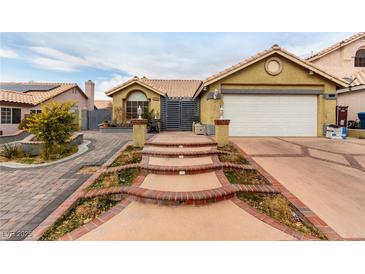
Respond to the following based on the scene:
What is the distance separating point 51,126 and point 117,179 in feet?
15.1

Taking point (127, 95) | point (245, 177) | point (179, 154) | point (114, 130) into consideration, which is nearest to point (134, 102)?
point (127, 95)

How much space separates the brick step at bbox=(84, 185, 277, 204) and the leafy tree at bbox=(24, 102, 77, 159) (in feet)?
14.9

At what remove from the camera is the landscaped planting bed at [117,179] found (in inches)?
185

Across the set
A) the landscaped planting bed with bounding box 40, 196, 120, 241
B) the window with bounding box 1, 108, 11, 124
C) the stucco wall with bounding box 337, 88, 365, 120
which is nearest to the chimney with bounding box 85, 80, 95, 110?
the window with bounding box 1, 108, 11, 124

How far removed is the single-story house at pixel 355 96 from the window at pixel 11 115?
24.0 metres

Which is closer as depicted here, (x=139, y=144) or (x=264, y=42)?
(x=139, y=144)

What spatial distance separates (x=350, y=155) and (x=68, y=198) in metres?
9.28

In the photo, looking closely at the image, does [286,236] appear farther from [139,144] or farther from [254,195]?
[139,144]

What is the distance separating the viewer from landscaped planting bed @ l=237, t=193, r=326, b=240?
10.1ft

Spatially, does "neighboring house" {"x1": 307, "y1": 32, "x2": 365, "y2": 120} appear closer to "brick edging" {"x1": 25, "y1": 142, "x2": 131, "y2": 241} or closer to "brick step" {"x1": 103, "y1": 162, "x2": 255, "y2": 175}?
"brick step" {"x1": 103, "y1": 162, "x2": 255, "y2": 175}

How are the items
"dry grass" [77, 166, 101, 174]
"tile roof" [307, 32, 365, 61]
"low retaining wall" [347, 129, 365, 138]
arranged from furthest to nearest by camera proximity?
"tile roof" [307, 32, 365, 61], "low retaining wall" [347, 129, 365, 138], "dry grass" [77, 166, 101, 174]

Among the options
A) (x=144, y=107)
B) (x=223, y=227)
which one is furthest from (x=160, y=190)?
(x=144, y=107)

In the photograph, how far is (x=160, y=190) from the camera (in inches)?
166

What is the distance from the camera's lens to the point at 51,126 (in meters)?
7.61
